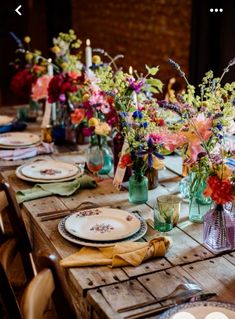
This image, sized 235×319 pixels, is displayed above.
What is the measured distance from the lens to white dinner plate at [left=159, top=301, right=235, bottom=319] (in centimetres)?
126

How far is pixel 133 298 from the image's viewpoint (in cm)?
136

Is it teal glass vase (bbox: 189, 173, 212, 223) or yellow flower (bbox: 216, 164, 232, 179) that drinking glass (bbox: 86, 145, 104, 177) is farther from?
yellow flower (bbox: 216, 164, 232, 179)

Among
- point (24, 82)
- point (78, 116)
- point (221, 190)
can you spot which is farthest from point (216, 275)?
point (24, 82)

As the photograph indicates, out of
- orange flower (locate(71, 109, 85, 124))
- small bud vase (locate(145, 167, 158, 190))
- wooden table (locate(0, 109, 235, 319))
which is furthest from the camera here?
orange flower (locate(71, 109, 85, 124))

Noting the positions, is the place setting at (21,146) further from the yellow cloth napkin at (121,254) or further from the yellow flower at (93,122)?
the yellow cloth napkin at (121,254)

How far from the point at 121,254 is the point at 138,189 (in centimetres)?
46

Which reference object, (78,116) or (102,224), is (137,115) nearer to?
(102,224)

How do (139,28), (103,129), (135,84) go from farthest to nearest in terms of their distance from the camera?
(139,28) → (103,129) → (135,84)

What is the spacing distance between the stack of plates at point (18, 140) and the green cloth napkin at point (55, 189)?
23.2 inches

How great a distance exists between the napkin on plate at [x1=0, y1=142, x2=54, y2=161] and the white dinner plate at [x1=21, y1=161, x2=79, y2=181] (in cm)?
18

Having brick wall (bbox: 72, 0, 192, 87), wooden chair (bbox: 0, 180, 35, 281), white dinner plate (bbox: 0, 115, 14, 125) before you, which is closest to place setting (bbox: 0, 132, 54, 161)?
white dinner plate (bbox: 0, 115, 14, 125)

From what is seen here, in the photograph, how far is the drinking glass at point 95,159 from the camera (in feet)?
7.49

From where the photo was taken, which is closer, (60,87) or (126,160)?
(126,160)

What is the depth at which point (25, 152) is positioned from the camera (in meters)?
2.59
